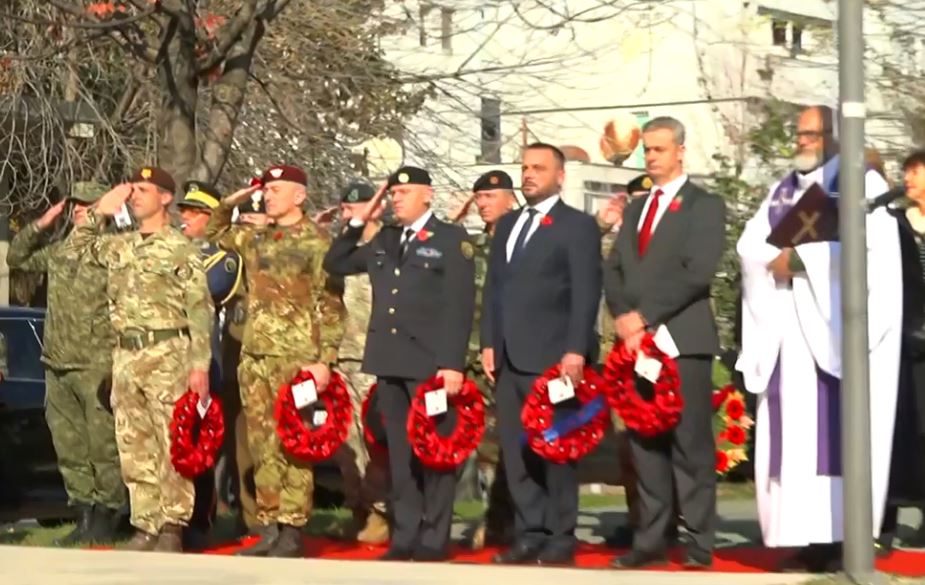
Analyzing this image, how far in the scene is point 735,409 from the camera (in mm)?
10664

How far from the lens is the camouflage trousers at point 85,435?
1097 cm

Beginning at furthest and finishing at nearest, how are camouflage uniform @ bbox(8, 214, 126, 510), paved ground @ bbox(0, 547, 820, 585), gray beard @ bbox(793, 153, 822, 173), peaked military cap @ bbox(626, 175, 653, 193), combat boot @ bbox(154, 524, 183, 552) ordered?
camouflage uniform @ bbox(8, 214, 126, 510), peaked military cap @ bbox(626, 175, 653, 193), combat boot @ bbox(154, 524, 183, 552), gray beard @ bbox(793, 153, 822, 173), paved ground @ bbox(0, 547, 820, 585)

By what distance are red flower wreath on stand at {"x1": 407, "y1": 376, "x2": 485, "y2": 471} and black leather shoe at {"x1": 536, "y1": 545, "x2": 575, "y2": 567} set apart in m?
0.64

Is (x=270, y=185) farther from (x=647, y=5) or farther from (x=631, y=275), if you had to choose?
(x=647, y=5)

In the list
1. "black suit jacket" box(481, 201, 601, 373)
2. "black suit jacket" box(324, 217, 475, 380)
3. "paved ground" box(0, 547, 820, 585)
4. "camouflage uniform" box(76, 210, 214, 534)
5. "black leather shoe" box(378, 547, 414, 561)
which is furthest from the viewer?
"camouflage uniform" box(76, 210, 214, 534)

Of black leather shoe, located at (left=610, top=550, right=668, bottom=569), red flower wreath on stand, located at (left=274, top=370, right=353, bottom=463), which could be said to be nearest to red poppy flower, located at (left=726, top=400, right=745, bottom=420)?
black leather shoe, located at (left=610, top=550, right=668, bottom=569)

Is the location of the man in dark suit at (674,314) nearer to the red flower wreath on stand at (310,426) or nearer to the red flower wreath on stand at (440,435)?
the red flower wreath on stand at (440,435)

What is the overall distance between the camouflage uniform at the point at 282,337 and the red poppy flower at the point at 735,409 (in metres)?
2.12

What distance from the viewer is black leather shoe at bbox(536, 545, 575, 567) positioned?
9523 mm

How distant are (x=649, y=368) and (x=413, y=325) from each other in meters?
1.38

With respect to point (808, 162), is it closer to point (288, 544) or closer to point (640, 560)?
point (640, 560)

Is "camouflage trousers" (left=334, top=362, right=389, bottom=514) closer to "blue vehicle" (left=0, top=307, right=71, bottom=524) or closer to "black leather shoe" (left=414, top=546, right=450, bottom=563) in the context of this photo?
"black leather shoe" (left=414, top=546, right=450, bottom=563)

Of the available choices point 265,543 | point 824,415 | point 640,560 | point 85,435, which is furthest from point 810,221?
point 85,435

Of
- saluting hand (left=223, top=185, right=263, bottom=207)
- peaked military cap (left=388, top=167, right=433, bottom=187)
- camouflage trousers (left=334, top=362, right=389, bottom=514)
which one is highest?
peaked military cap (left=388, top=167, right=433, bottom=187)
